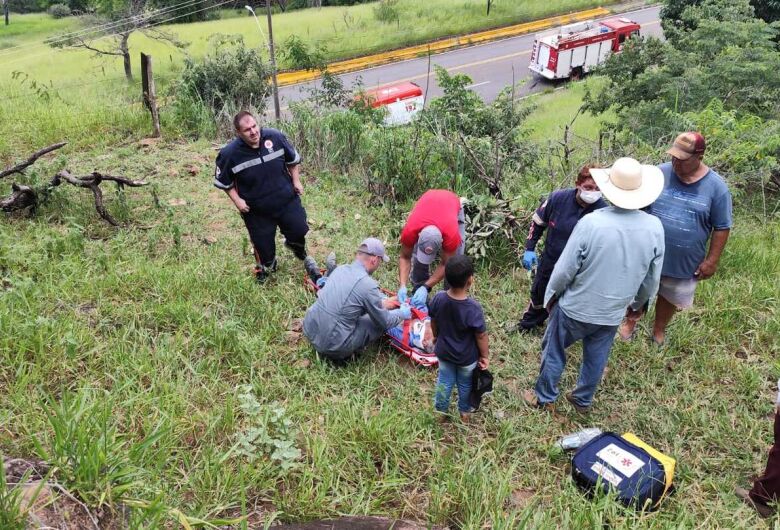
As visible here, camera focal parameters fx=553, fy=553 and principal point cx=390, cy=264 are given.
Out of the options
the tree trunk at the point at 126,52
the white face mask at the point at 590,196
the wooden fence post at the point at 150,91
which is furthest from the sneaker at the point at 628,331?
the tree trunk at the point at 126,52

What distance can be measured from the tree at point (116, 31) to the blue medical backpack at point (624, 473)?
26.2 m

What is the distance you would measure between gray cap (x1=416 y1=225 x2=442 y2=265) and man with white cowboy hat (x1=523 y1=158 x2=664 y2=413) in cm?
104

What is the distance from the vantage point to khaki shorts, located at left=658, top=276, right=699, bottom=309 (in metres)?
3.95

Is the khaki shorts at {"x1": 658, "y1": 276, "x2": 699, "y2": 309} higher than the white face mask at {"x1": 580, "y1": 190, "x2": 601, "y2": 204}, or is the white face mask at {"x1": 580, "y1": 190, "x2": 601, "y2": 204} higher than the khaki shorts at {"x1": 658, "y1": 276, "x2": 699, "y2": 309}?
the white face mask at {"x1": 580, "y1": 190, "x2": 601, "y2": 204}

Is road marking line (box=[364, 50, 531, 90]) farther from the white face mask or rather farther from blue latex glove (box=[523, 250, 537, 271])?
the white face mask

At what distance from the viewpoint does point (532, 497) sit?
9.62 feet

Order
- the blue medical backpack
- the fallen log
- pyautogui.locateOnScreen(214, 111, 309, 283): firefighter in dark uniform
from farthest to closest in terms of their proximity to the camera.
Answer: the fallen log < pyautogui.locateOnScreen(214, 111, 309, 283): firefighter in dark uniform < the blue medical backpack

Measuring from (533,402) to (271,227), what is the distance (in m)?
2.61

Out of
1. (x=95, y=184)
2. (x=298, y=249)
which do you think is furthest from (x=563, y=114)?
(x=95, y=184)

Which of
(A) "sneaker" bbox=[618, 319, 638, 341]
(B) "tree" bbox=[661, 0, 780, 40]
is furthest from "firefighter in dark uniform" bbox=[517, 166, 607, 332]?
(B) "tree" bbox=[661, 0, 780, 40]

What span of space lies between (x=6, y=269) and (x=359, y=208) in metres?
3.70

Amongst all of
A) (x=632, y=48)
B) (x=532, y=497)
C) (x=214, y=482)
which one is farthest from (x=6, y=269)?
(x=632, y=48)

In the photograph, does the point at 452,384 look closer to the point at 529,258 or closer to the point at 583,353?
the point at 583,353

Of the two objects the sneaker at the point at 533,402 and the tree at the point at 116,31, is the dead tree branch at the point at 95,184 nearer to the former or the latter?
the sneaker at the point at 533,402
